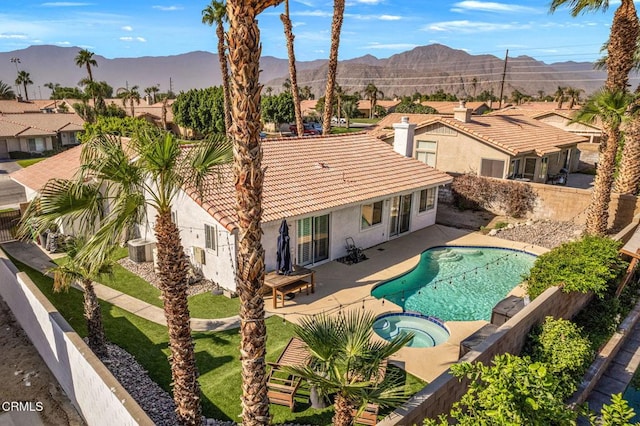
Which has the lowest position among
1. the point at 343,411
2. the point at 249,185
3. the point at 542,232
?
the point at 542,232

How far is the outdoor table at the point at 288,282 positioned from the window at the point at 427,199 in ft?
34.0

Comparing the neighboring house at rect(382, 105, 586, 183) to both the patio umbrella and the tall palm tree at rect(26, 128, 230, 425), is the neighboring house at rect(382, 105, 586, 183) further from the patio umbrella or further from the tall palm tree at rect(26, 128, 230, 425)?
the tall palm tree at rect(26, 128, 230, 425)

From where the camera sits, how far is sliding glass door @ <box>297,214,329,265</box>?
702 inches

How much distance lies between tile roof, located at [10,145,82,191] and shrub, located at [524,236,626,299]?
845 inches

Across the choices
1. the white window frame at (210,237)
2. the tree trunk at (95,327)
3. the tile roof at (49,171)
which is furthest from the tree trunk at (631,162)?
the tile roof at (49,171)

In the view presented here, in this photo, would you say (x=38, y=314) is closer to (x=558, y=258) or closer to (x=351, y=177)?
(x=351, y=177)

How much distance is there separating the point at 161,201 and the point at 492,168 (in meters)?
26.4

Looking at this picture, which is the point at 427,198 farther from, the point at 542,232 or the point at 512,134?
the point at 512,134

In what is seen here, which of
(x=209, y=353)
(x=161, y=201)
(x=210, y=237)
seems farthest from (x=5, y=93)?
(x=161, y=201)

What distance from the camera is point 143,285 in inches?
662

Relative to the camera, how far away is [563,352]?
11.0 m

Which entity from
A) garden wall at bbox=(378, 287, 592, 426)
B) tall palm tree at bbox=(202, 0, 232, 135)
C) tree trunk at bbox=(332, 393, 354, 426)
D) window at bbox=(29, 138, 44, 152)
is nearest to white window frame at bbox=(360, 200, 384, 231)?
garden wall at bbox=(378, 287, 592, 426)

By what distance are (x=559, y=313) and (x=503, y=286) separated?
4906 millimetres

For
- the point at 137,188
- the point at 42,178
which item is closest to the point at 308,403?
the point at 137,188
